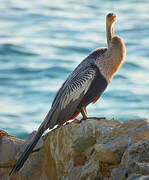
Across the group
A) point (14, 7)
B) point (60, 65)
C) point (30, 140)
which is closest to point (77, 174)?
point (30, 140)

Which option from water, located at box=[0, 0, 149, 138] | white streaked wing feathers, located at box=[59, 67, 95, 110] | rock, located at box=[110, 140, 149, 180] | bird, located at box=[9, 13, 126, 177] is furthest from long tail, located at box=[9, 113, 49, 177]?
water, located at box=[0, 0, 149, 138]

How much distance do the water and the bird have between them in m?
16.7

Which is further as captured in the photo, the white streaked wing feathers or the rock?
the white streaked wing feathers

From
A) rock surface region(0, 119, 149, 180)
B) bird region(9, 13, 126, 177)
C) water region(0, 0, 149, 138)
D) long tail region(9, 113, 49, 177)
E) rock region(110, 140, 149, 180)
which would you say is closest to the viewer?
rock region(110, 140, 149, 180)

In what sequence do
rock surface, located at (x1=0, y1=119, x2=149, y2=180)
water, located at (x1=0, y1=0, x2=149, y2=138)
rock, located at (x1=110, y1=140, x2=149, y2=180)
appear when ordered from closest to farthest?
1. rock, located at (x1=110, y1=140, x2=149, y2=180)
2. rock surface, located at (x1=0, y1=119, x2=149, y2=180)
3. water, located at (x1=0, y1=0, x2=149, y2=138)

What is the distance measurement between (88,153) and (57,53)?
2850cm

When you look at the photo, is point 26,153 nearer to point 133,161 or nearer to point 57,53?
point 133,161

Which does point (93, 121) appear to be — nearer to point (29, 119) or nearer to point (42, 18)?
point (29, 119)

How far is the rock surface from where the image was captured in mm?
9586

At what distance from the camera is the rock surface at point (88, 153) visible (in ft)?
31.4

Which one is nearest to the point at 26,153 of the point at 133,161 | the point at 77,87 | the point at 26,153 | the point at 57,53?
the point at 26,153

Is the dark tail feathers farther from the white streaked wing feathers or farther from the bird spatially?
the white streaked wing feathers

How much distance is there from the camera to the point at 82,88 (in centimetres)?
1227

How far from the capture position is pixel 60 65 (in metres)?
37.6
